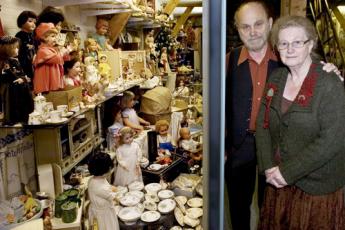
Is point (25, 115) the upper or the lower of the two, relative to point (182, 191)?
upper

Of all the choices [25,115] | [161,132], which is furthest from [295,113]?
[161,132]

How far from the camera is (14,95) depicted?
5.17 feet

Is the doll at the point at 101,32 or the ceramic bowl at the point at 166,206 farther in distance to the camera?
the doll at the point at 101,32

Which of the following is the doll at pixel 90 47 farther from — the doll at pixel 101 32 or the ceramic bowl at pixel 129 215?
the ceramic bowl at pixel 129 215

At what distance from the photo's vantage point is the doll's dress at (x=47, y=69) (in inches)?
68.4

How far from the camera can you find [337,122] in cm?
124

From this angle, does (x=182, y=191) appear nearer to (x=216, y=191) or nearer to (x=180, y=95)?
(x=216, y=191)

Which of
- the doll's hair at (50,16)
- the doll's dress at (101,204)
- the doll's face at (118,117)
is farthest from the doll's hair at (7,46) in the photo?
the doll's face at (118,117)

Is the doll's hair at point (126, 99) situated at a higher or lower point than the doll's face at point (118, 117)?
higher

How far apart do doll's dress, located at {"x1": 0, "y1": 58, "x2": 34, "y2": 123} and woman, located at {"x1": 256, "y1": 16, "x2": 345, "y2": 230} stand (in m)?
1.20

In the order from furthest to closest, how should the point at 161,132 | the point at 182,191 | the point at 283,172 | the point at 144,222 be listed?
the point at 161,132
the point at 182,191
the point at 144,222
the point at 283,172

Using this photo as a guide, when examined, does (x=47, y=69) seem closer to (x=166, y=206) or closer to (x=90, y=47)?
(x=90, y=47)

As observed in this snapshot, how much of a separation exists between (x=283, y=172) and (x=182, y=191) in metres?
1.43

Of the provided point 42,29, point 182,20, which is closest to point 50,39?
point 42,29
